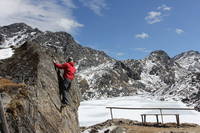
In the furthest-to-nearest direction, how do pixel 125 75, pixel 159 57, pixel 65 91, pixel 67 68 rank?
pixel 159 57 < pixel 125 75 < pixel 65 91 < pixel 67 68

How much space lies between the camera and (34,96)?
13578 millimetres

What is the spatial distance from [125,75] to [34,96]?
12456cm

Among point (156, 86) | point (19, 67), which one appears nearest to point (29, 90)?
point (19, 67)

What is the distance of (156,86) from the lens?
143m

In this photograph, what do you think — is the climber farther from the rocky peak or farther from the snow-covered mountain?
the rocky peak

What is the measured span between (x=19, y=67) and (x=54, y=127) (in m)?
4.05

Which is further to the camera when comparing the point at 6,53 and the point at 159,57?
the point at 159,57

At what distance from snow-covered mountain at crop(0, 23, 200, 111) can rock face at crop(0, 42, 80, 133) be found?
51.1 metres

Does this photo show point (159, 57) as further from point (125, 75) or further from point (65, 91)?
point (65, 91)

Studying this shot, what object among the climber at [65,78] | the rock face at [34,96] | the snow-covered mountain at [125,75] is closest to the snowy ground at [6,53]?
the rock face at [34,96]

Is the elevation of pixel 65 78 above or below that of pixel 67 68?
below

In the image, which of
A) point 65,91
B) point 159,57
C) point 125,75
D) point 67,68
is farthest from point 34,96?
point 159,57

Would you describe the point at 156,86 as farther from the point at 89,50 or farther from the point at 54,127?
the point at 54,127

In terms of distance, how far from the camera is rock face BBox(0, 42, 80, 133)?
41.9ft
